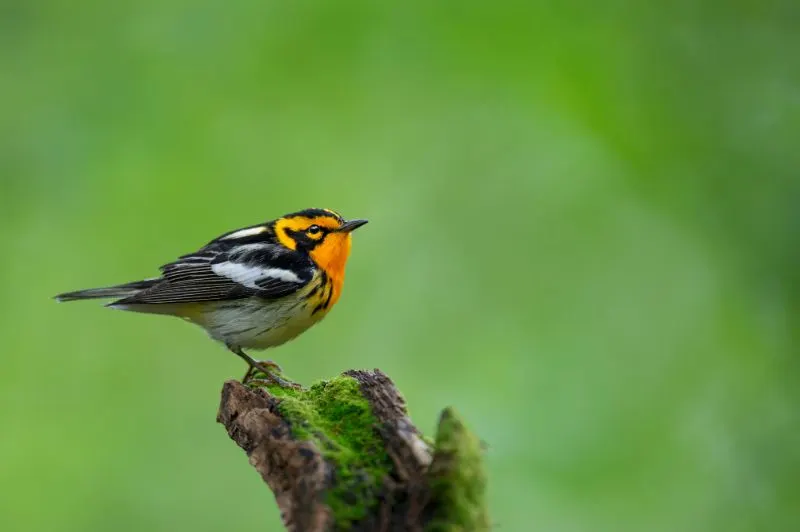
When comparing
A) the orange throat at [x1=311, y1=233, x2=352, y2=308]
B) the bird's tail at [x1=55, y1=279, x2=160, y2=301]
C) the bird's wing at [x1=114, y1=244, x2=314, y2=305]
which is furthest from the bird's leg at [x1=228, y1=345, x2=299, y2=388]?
the bird's tail at [x1=55, y1=279, x2=160, y2=301]

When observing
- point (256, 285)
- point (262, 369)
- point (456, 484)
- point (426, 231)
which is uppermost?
point (426, 231)

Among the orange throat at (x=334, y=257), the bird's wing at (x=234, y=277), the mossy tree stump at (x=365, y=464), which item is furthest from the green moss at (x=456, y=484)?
the orange throat at (x=334, y=257)

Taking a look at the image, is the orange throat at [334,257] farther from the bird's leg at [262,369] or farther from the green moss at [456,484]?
the green moss at [456,484]

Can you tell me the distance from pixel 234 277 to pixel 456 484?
326 centimetres

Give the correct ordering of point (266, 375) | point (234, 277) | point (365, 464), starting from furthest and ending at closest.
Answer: point (234, 277) < point (266, 375) < point (365, 464)

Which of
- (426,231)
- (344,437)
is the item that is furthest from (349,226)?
(344,437)

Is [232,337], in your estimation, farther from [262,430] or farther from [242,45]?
[242,45]

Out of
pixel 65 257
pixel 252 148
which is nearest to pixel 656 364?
pixel 252 148

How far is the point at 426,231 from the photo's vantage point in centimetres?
780

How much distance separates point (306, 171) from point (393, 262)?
1.19 meters

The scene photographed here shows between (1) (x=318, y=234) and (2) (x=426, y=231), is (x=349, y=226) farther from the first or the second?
(2) (x=426, y=231)

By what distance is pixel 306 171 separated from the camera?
7.89m

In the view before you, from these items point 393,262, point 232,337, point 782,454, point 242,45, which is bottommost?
point 232,337

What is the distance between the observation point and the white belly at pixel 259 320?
18.2 feet
